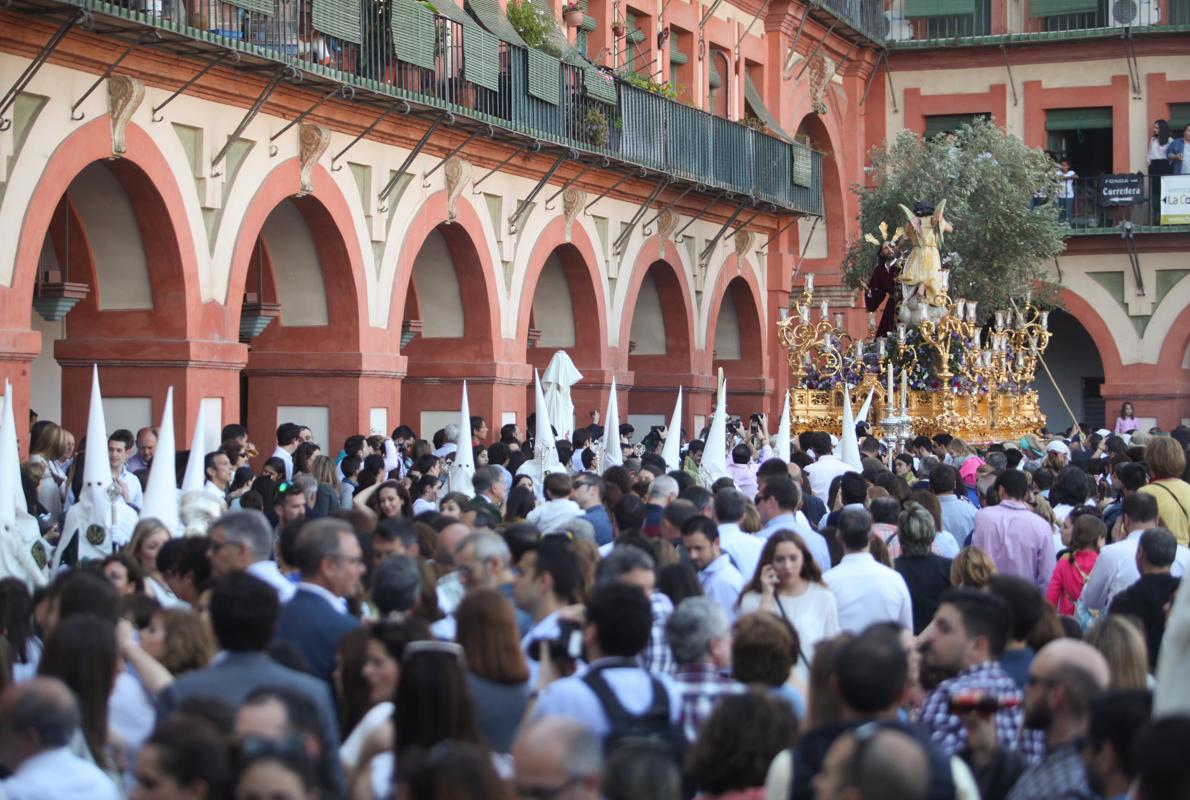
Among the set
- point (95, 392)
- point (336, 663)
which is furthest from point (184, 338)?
point (336, 663)

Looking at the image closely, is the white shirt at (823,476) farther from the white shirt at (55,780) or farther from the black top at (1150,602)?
the white shirt at (55,780)

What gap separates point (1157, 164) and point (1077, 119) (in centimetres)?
225

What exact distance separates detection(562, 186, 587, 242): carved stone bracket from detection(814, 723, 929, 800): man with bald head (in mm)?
20975

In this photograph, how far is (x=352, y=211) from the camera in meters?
20.6

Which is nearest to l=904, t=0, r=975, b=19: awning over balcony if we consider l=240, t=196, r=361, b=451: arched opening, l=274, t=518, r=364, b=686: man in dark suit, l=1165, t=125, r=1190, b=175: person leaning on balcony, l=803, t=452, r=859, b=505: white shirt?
l=1165, t=125, r=1190, b=175: person leaning on balcony

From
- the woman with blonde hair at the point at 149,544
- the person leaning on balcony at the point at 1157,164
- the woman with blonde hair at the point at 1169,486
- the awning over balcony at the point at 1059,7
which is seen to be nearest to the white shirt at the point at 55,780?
the woman with blonde hair at the point at 149,544

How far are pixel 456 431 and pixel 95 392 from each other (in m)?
8.30

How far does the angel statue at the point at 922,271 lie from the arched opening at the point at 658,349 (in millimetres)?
4643

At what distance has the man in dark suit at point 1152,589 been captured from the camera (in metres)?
8.73

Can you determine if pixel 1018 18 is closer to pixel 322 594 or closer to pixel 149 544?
pixel 149 544

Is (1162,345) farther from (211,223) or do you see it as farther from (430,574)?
(430,574)

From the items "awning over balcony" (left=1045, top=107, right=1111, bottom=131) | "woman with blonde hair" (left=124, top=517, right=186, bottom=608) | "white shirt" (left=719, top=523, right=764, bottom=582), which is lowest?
"white shirt" (left=719, top=523, right=764, bottom=582)

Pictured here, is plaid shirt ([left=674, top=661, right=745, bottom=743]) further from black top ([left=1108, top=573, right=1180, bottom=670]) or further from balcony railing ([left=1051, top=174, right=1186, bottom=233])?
balcony railing ([left=1051, top=174, right=1186, bottom=233])

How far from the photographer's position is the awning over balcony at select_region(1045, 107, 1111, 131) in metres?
39.2
